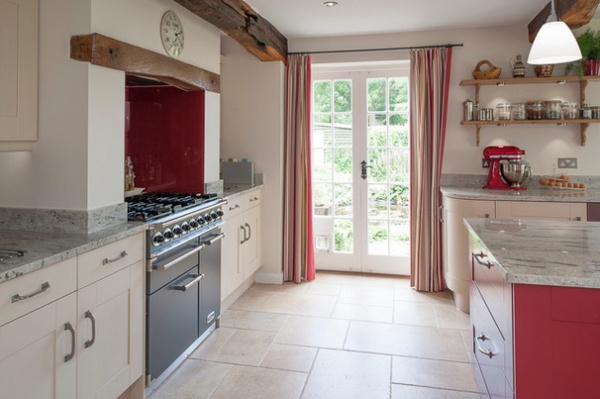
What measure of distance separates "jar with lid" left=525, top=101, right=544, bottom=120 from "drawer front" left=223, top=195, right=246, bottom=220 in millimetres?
2598

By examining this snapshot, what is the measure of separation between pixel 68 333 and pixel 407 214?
337 cm

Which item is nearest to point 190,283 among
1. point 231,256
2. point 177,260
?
point 177,260

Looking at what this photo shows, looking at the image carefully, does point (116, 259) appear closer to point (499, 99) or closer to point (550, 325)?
point (550, 325)

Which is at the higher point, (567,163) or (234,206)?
(567,163)

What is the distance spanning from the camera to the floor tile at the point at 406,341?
278cm

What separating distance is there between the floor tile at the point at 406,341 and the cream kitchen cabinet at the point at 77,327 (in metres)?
1.44

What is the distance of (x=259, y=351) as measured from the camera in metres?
2.79

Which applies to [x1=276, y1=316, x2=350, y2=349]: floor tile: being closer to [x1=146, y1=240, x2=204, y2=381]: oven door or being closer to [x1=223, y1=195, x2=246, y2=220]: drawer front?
[x1=146, y1=240, x2=204, y2=381]: oven door

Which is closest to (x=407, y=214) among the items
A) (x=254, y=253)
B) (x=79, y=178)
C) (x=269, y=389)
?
(x=254, y=253)

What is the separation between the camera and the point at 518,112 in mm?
3814

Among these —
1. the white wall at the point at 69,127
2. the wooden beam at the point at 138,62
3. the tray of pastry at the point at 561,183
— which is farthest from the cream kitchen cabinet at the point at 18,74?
the tray of pastry at the point at 561,183

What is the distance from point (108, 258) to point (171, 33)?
157 centimetres

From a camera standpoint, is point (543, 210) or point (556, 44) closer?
point (556, 44)

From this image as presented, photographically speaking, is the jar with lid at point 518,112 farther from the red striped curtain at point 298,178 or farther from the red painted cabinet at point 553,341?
the red painted cabinet at point 553,341
